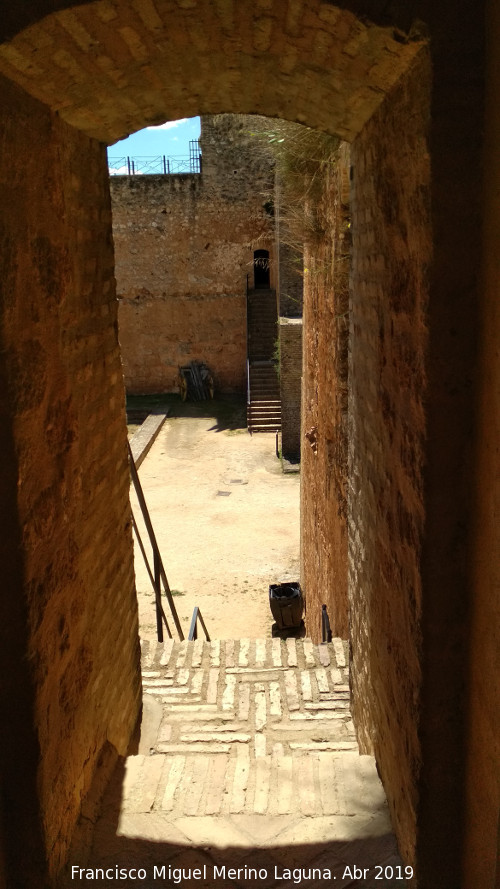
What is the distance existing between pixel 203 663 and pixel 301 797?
2095 mm

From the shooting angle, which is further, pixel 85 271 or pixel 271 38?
pixel 85 271

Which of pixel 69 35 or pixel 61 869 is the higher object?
pixel 69 35

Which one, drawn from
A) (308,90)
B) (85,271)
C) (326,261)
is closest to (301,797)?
(85,271)

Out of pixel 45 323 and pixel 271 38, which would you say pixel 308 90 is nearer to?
pixel 271 38

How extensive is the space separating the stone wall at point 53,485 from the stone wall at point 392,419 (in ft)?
4.60

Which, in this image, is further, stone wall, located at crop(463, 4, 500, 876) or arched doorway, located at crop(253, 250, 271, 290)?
arched doorway, located at crop(253, 250, 271, 290)

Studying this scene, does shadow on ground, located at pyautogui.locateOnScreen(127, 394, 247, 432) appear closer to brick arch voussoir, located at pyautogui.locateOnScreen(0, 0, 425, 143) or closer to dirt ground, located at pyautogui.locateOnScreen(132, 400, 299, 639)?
dirt ground, located at pyautogui.locateOnScreen(132, 400, 299, 639)

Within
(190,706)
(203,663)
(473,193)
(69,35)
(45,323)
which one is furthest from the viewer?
(203,663)

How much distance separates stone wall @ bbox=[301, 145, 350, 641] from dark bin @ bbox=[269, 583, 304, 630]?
25 cm

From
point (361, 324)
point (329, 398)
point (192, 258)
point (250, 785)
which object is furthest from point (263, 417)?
point (250, 785)

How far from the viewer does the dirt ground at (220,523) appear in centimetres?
892

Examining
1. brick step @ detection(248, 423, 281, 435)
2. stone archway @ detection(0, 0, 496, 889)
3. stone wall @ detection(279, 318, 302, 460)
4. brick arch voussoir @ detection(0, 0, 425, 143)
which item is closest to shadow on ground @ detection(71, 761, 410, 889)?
stone archway @ detection(0, 0, 496, 889)

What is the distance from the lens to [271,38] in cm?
261

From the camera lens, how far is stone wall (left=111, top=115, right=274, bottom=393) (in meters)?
19.7
